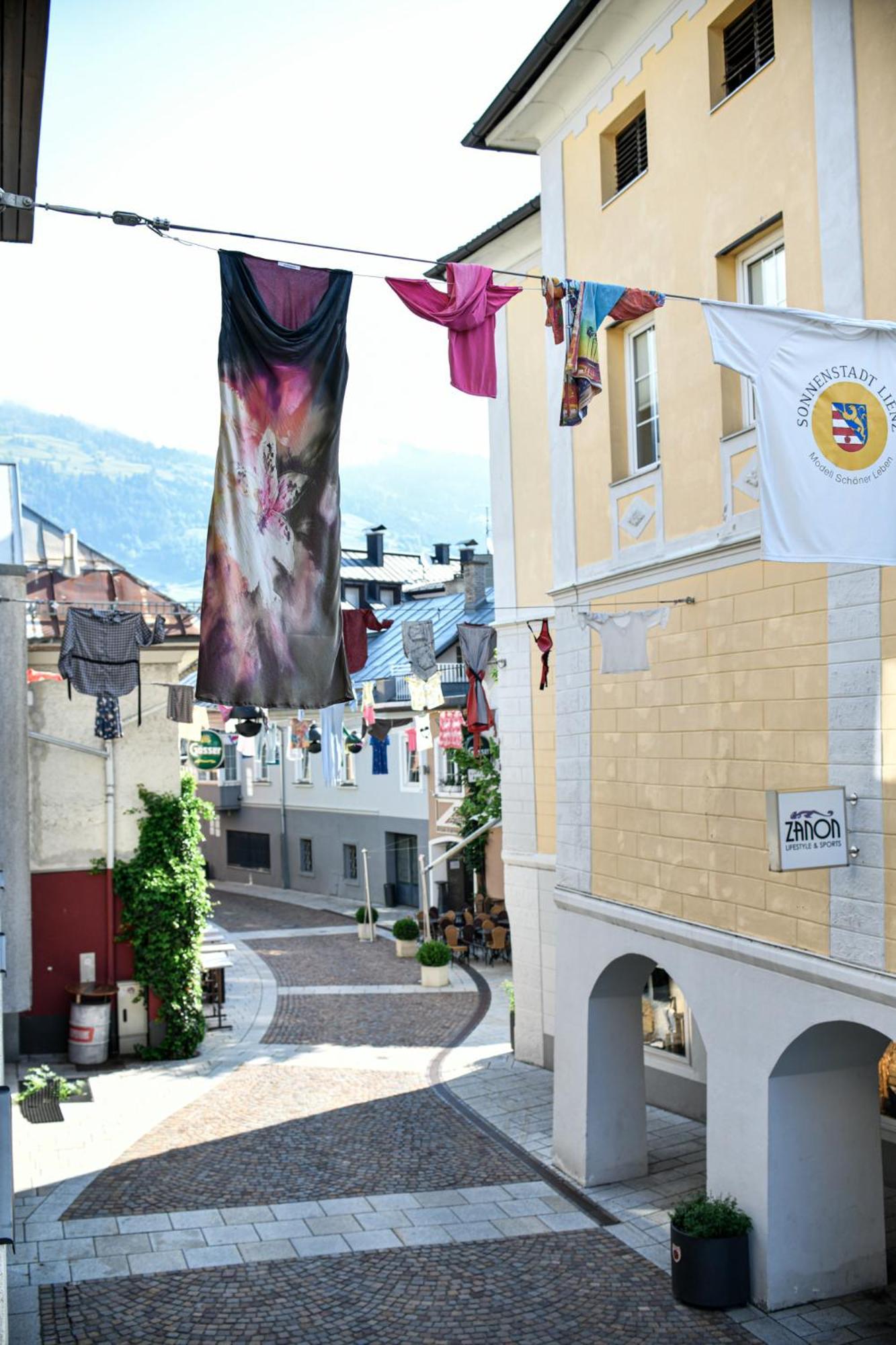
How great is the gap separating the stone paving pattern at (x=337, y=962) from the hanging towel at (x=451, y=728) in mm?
5489

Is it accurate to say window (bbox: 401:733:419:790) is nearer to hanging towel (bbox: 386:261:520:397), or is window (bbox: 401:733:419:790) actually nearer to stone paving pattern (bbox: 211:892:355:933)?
stone paving pattern (bbox: 211:892:355:933)

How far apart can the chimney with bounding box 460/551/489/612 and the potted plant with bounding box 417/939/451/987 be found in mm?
14689

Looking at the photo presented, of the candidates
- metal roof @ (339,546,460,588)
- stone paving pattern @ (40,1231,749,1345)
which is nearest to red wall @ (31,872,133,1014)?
stone paving pattern @ (40,1231,749,1345)

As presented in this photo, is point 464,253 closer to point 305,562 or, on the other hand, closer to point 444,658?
point 305,562

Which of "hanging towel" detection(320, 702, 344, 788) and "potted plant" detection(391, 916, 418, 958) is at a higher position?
"hanging towel" detection(320, 702, 344, 788)

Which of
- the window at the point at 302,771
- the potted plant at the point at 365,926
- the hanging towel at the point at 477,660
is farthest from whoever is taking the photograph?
the window at the point at 302,771

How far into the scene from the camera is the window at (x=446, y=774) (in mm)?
34062

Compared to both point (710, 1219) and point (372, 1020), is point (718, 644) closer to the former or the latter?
point (710, 1219)

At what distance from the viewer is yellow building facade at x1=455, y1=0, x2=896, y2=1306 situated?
1005 centimetres

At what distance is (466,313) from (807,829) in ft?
15.8

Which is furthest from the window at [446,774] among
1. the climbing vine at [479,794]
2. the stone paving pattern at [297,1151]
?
the stone paving pattern at [297,1151]

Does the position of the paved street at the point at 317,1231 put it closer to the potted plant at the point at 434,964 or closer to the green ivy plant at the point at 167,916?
the green ivy plant at the point at 167,916

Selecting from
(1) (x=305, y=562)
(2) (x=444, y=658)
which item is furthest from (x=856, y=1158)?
(2) (x=444, y=658)

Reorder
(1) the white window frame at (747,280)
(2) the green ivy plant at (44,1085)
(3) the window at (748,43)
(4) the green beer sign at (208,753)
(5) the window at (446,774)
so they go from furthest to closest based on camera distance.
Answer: (5) the window at (446,774)
(4) the green beer sign at (208,753)
(2) the green ivy plant at (44,1085)
(1) the white window frame at (747,280)
(3) the window at (748,43)
